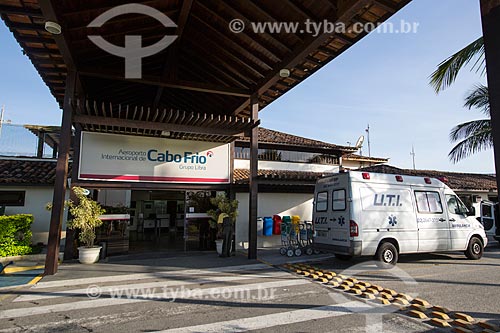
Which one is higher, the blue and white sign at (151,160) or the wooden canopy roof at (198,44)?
the wooden canopy roof at (198,44)

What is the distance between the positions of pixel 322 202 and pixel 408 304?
4104 mm

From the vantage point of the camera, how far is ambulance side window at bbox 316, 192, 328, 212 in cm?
875

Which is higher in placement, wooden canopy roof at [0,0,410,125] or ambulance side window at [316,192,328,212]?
wooden canopy roof at [0,0,410,125]

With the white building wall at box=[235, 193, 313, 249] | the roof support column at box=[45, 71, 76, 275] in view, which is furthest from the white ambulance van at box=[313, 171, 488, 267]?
the roof support column at box=[45, 71, 76, 275]

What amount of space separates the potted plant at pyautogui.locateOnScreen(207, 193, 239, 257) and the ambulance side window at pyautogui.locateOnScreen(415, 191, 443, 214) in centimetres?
540

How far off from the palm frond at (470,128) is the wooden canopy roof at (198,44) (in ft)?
33.3

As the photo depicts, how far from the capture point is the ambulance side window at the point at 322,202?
8750mm

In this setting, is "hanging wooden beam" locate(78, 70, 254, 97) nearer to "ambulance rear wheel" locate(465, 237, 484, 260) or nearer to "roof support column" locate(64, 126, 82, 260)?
"roof support column" locate(64, 126, 82, 260)

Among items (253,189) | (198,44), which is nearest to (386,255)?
(253,189)

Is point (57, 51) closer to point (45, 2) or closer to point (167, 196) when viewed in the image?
point (45, 2)

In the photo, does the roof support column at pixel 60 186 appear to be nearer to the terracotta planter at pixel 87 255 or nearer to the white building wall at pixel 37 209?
the terracotta planter at pixel 87 255

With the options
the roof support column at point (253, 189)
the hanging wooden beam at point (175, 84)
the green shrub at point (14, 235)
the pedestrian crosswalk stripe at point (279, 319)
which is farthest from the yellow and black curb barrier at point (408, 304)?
the green shrub at point (14, 235)

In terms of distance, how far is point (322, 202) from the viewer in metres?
8.93

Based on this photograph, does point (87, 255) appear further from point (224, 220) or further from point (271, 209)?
point (271, 209)
